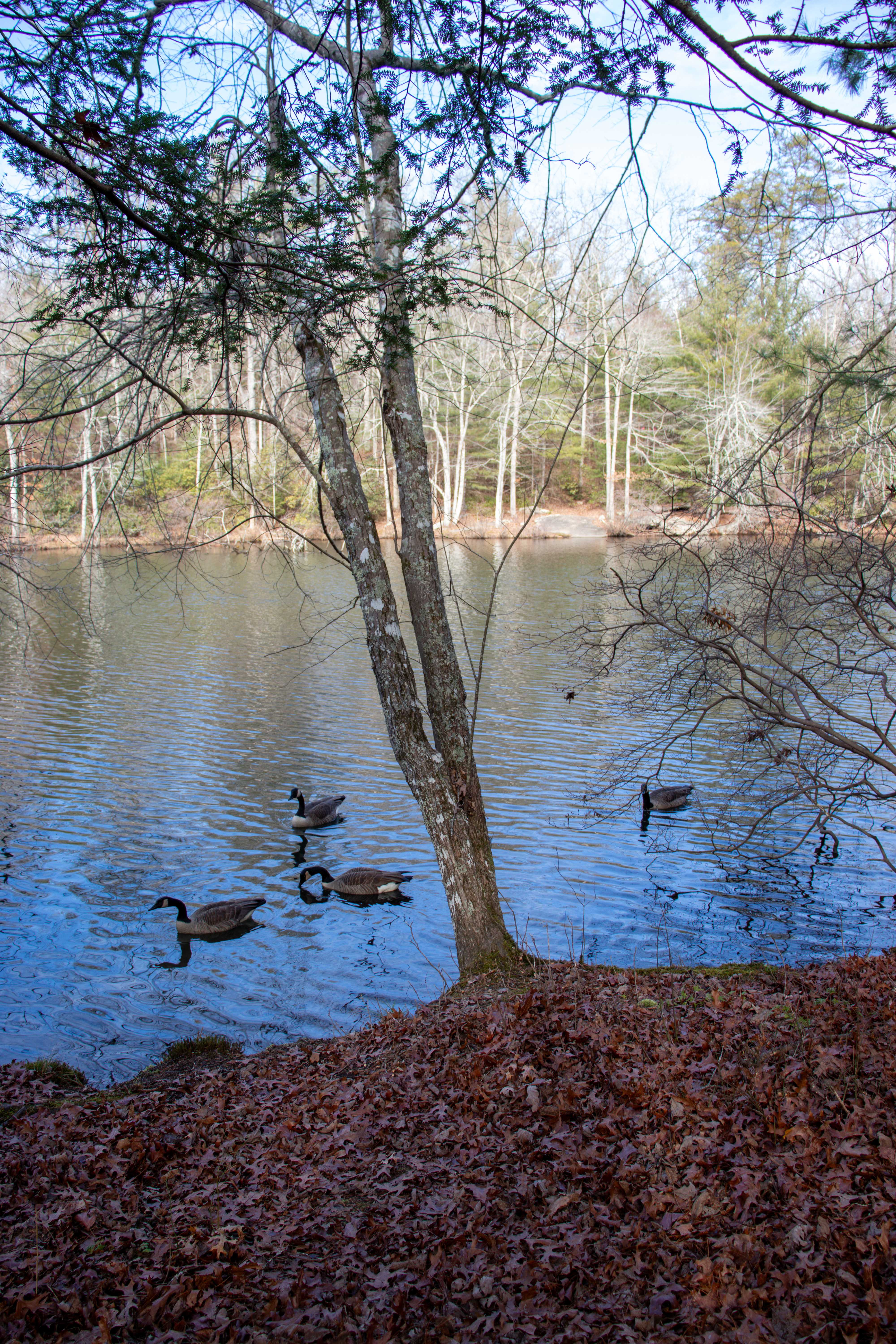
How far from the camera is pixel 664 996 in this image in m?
5.45

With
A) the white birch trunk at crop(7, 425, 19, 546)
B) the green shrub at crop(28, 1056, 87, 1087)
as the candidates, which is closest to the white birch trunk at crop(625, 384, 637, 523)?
the white birch trunk at crop(7, 425, 19, 546)

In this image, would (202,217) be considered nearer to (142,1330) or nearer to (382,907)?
(142,1330)

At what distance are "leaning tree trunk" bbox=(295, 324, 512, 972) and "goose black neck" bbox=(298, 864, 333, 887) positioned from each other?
3550 mm

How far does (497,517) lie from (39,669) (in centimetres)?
2926

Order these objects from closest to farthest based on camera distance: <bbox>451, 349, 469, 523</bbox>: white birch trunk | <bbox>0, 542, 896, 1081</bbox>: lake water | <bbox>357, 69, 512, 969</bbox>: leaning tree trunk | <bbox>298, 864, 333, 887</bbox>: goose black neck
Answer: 1. <bbox>357, 69, 512, 969</bbox>: leaning tree trunk
2. <bbox>0, 542, 896, 1081</bbox>: lake water
3. <bbox>298, 864, 333, 887</bbox>: goose black neck
4. <bbox>451, 349, 469, 523</bbox>: white birch trunk

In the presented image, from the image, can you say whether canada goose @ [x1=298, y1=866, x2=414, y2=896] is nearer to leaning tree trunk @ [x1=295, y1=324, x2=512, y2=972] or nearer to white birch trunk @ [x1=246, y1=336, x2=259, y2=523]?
leaning tree trunk @ [x1=295, y1=324, x2=512, y2=972]

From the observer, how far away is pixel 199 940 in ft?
27.7

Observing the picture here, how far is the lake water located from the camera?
24.4 feet

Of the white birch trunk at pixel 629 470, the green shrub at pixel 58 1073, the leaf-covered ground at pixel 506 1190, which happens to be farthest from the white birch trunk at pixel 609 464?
the leaf-covered ground at pixel 506 1190

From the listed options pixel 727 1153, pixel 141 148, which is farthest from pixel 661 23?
pixel 727 1153

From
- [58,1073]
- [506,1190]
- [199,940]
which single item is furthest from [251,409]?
[506,1190]

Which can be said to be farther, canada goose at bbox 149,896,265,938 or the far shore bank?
the far shore bank

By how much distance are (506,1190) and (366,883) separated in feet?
19.2

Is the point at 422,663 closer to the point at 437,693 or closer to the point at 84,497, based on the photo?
the point at 437,693
